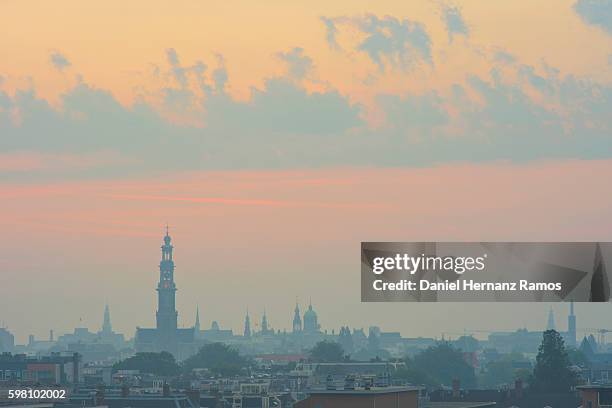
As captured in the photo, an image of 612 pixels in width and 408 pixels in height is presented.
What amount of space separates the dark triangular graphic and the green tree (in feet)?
320

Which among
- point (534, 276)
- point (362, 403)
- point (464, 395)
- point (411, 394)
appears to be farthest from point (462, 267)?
point (464, 395)

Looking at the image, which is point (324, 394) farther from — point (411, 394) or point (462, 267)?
point (462, 267)

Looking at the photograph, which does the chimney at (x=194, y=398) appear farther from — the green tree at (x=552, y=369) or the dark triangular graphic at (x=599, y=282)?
the dark triangular graphic at (x=599, y=282)

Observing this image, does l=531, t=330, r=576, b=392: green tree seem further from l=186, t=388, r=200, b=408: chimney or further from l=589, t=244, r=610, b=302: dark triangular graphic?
l=589, t=244, r=610, b=302: dark triangular graphic

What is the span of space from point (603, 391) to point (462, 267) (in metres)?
36.7

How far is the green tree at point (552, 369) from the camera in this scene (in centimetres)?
17700

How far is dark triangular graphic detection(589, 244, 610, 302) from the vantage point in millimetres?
73312

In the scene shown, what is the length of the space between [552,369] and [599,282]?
107665mm

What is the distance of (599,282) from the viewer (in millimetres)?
75375

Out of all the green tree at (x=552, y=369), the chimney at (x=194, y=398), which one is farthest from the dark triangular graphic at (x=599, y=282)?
the green tree at (x=552, y=369)

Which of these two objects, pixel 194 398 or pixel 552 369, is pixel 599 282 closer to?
pixel 194 398

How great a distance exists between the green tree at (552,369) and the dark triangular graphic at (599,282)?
320ft

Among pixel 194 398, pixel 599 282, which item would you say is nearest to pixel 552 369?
pixel 194 398

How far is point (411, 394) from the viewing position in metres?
106
